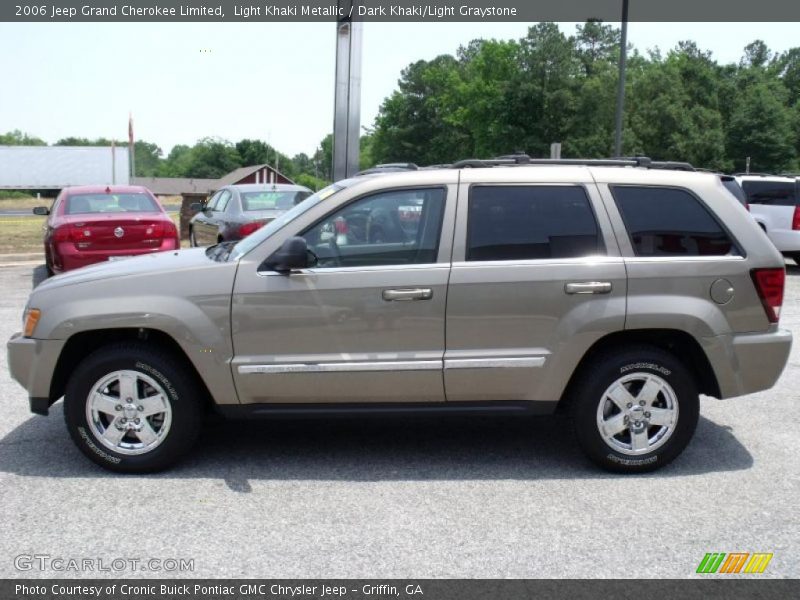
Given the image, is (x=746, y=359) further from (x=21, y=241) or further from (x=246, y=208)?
(x=21, y=241)

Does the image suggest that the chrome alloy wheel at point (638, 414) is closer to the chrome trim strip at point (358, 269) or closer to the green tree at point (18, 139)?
the chrome trim strip at point (358, 269)

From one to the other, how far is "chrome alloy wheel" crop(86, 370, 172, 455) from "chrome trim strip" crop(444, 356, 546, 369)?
172 centimetres

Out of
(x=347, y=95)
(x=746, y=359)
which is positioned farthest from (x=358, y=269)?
(x=347, y=95)

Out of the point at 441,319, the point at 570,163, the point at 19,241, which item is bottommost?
the point at 19,241

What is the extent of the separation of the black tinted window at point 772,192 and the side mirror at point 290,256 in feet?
44.9

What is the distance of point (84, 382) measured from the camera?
16.3ft

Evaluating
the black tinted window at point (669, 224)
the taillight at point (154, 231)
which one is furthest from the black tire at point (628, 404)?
the taillight at point (154, 231)

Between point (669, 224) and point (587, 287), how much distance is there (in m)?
0.68

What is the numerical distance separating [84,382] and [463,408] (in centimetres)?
220

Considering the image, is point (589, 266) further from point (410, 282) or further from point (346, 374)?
point (346, 374)

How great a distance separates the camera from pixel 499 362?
5.00m

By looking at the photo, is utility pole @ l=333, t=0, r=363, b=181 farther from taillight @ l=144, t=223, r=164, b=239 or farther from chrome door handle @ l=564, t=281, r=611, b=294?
chrome door handle @ l=564, t=281, r=611, b=294
